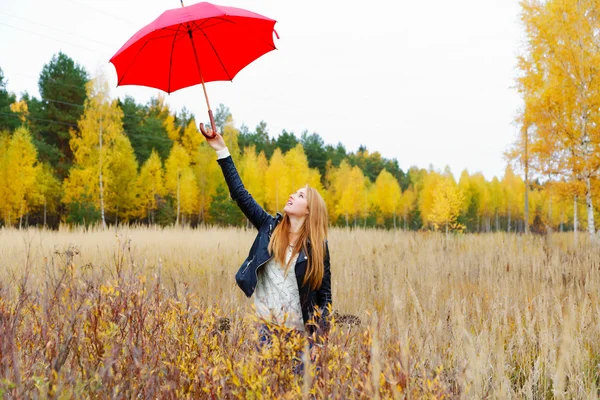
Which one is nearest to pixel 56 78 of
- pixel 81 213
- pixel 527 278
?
pixel 81 213

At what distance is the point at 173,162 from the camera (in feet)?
107

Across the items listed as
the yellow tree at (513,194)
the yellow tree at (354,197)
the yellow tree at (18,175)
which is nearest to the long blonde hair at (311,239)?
the yellow tree at (18,175)

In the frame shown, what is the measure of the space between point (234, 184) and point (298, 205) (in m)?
0.49

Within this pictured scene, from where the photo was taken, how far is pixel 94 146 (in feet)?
81.2

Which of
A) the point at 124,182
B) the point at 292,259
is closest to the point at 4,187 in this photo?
the point at 124,182

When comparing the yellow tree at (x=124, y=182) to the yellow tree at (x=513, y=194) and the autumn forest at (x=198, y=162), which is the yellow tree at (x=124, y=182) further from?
the yellow tree at (x=513, y=194)

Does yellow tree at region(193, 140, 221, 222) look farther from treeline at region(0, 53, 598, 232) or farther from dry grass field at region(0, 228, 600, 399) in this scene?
dry grass field at region(0, 228, 600, 399)

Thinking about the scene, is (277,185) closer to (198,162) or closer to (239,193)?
(198,162)

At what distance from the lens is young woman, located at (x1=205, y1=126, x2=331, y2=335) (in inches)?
119

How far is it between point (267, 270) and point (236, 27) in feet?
6.72

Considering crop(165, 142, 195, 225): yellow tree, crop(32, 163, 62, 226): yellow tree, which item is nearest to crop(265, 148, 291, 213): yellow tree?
crop(165, 142, 195, 225): yellow tree

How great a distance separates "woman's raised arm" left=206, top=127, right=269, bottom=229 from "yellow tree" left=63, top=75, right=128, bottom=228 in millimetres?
22811

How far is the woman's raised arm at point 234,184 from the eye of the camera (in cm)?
318

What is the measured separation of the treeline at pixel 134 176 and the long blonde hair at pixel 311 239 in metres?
10.0
